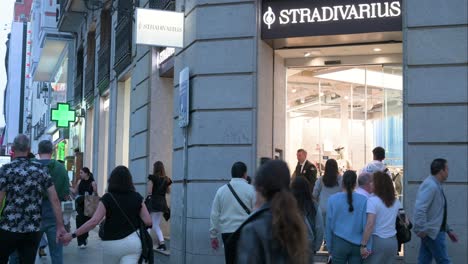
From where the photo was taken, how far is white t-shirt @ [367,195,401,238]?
693cm

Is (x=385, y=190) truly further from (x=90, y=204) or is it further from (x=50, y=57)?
(x=50, y=57)

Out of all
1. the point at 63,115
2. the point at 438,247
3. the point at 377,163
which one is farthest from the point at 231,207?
the point at 63,115

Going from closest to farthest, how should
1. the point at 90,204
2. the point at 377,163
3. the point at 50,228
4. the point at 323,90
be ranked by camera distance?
the point at 50,228
the point at 377,163
the point at 90,204
the point at 323,90

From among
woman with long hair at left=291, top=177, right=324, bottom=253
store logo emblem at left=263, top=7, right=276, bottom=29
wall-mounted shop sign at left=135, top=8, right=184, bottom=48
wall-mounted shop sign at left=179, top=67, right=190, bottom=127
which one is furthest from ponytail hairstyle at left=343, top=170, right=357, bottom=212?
wall-mounted shop sign at left=135, top=8, right=184, bottom=48

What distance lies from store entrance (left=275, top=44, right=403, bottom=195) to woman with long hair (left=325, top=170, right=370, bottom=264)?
4385mm

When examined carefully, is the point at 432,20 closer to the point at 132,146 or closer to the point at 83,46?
the point at 132,146

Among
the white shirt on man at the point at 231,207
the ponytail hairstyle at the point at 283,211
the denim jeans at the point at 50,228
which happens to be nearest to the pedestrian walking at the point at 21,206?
the denim jeans at the point at 50,228

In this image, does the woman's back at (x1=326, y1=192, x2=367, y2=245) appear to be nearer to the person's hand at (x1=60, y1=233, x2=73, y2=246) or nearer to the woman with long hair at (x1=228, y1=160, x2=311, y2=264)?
the person's hand at (x1=60, y1=233, x2=73, y2=246)

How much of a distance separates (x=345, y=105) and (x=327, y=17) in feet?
8.19

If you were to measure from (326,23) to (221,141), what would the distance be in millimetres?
2592

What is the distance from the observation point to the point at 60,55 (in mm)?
35469

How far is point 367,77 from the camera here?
1197cm

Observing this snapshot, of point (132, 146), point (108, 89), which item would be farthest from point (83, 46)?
point (132, 146)

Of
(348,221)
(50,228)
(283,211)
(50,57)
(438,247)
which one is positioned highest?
(50,57)
